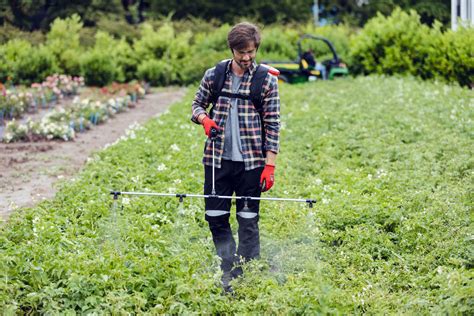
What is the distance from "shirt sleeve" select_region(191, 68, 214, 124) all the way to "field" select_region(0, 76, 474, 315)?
2.48 feet

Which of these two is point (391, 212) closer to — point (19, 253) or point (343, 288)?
point (343, 288)

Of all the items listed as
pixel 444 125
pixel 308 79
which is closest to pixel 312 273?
pixel 444 125

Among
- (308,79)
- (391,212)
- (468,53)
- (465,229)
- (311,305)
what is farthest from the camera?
(308,79)

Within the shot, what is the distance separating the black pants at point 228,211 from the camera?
5398 millimetres

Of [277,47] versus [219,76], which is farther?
[277,47]

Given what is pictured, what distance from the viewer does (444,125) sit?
11.3m

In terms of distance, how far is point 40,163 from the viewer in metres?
10.8

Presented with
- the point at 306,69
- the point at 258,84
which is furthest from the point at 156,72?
the point at 258,84

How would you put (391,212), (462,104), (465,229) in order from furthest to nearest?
1. (462,104)
2. (391,212)
3. (465,229)

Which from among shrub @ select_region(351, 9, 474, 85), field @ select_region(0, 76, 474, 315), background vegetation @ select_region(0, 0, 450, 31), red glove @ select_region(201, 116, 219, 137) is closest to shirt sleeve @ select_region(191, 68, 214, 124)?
red glove @ select_region(201, 116, 219, 137)

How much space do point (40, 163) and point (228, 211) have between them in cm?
603

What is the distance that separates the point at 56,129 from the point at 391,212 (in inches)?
310

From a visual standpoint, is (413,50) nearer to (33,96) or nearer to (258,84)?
(33,96)

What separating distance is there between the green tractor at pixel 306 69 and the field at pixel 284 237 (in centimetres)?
1191
